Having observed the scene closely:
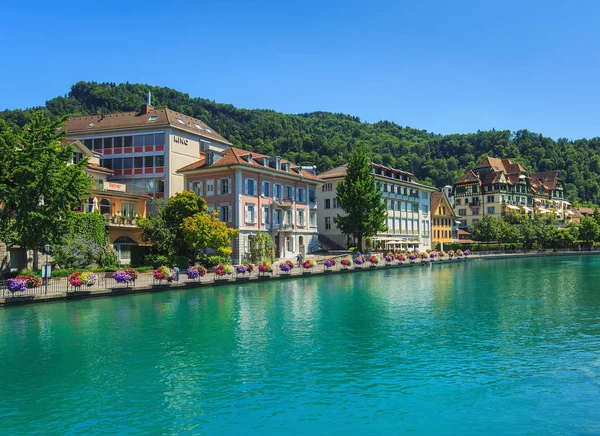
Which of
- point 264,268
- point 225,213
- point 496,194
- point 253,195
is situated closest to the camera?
point 264,268

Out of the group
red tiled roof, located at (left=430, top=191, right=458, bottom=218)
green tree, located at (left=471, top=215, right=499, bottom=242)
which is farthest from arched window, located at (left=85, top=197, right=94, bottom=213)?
green tree, located at (left=471, top=215, right=499, bottom=242)

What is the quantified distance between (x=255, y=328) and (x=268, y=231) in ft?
127

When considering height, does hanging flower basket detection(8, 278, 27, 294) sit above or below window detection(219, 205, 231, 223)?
below

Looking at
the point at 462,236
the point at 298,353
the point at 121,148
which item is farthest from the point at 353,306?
the point at 462,236

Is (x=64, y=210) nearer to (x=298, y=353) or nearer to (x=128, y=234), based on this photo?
(x=128, y=234)

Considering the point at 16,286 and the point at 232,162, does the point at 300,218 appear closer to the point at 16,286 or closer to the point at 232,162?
the point at 232,162

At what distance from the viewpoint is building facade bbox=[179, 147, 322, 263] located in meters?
59.1

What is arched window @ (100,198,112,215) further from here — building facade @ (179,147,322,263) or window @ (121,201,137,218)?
building facade @ (179,147,322,263)

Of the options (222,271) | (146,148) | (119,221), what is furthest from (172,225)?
(146,148)

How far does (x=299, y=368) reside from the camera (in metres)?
17.9

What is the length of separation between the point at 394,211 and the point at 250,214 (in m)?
37.2

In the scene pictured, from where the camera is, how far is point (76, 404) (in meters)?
14.7

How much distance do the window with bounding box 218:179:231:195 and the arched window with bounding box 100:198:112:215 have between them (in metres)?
12.4

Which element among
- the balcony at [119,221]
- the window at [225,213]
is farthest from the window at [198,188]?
the balcony at [119,221]
